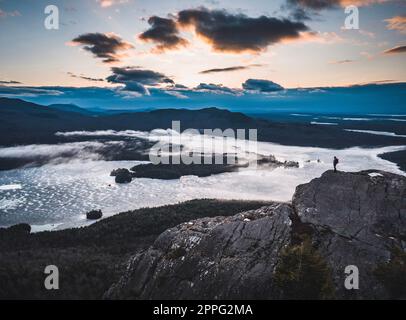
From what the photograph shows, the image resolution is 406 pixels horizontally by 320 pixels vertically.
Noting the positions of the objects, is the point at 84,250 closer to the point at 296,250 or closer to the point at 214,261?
the point at 214,261

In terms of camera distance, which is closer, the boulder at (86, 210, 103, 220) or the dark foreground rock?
the dark foreground rock

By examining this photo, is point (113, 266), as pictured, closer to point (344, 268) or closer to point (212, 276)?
point (212, 276)

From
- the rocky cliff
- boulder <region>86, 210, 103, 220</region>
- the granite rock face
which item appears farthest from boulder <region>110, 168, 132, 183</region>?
the granite rock face

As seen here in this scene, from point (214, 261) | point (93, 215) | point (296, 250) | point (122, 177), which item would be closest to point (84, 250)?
point (214, 261)

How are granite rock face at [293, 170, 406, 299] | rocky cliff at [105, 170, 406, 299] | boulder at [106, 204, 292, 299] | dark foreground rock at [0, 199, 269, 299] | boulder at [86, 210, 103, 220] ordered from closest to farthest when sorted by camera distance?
rocky cliff at [105, 170, 406, 299]
granite rock face at [293, 170, 406, 299]
boulder at [106, 204, 292, 299]
dark foreground rock at [0, 199, 269, 299]
boulder at [86, 210, 103, 220]

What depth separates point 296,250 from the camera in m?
20.5

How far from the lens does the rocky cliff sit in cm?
2045

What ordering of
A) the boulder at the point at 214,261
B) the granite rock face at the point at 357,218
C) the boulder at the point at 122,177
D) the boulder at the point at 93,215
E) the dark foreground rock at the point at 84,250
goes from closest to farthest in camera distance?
the granite rock face at the point at 357,218 < the boulder at the point at 214,261 < the dark foreground rock at the point at 84,250 < the boulder at the point at 93,215 < the boulder at the point at 122,177

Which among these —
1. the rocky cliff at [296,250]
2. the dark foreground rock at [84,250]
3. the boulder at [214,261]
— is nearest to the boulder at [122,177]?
the dark foreground rock at [84,250]

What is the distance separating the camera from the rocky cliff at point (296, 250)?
20453 millimetres

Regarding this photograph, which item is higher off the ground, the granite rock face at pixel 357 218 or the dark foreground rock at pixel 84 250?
the granite rock face at pixel 357 218

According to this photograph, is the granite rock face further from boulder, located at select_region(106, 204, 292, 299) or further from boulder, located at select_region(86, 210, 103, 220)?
boulder, located at select_region(86, 210, 103, 220)

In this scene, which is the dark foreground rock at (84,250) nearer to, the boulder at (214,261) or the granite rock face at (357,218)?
the boulder at (214,261)
